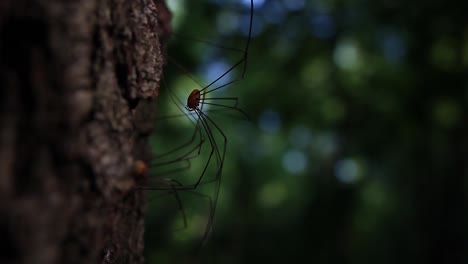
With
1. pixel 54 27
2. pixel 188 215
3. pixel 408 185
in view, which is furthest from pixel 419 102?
pixel 54 27

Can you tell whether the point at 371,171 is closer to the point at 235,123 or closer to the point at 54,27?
the point at 235,123

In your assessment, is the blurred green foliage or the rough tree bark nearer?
the rough tree bark

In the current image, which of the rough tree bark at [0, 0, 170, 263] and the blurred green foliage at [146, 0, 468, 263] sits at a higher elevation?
the blurred green foliage at [146, 0, 468, 263]

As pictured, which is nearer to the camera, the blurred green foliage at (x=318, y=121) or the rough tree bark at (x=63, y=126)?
the rough tree bark at (x=63, y=126)

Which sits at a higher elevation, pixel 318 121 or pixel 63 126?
pixel 318 121
